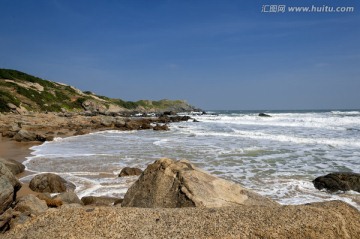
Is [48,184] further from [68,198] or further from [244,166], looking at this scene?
[244,166]

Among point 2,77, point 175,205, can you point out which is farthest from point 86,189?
point 2,77

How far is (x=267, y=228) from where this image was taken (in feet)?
10.3

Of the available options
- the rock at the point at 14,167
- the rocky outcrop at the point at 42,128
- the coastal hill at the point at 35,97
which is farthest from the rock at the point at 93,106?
the rock at the point at 14,167

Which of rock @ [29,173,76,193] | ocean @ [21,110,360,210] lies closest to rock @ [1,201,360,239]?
ocean @ [21,110,360,210]

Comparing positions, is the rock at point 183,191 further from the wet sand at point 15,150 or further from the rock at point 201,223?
the wet sand at point 15,150

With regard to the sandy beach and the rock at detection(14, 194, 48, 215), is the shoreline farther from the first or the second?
the sandy beach

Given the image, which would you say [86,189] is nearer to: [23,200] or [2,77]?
[23,200]

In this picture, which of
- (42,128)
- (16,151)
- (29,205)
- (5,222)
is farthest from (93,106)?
(5,222)

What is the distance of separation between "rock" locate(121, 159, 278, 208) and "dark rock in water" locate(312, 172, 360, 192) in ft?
13.6

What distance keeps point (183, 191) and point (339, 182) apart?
18.9 ft

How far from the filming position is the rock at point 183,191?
478 centimetres

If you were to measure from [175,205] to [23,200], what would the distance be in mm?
2649

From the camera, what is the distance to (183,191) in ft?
16.0

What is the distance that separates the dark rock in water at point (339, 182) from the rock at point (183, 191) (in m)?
4.16
